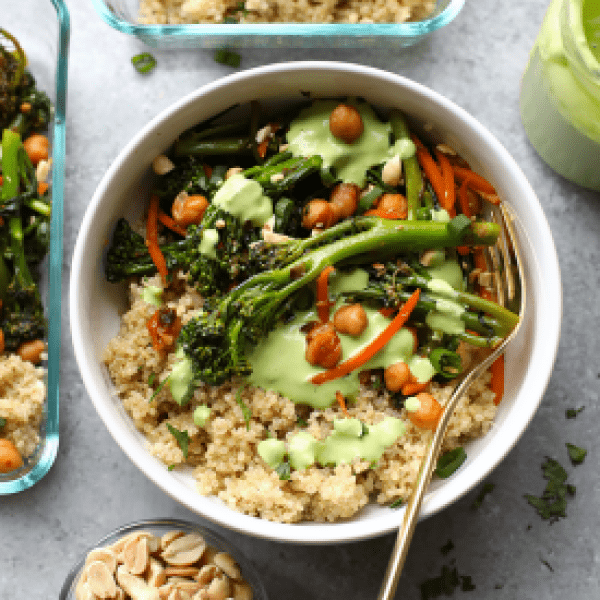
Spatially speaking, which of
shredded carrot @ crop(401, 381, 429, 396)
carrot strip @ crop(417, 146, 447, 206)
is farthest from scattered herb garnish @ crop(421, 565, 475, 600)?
carrot strip @ crop(417, 146, 447, 206)

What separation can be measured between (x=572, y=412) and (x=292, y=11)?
170 cm

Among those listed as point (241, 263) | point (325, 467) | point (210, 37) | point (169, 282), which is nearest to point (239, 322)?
point (241, 263)

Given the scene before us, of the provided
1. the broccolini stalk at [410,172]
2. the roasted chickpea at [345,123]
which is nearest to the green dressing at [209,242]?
the roasted chickpea at [345,123]

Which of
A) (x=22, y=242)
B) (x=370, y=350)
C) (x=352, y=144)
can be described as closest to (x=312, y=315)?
(x=370, y=350)

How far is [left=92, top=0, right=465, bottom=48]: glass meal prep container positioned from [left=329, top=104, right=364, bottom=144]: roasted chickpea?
38 cm

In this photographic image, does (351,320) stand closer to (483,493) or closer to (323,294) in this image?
(323,294)

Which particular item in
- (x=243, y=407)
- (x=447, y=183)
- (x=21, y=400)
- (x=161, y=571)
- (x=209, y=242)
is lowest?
(x=161, y=571)

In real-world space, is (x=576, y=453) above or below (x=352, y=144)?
below

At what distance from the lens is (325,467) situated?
1920 millimetres

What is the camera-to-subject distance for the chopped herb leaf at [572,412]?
2.33 m

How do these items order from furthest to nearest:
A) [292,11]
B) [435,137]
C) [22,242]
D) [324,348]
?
1. [22,242]
2. [292,11]
3. [435,137]
4. [324,348]

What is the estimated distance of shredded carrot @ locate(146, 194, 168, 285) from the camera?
2.04m

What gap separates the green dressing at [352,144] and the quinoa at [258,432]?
578 mm

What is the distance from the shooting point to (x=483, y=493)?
91.7 inches
